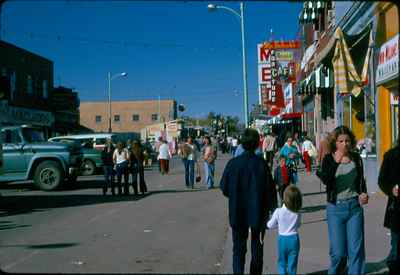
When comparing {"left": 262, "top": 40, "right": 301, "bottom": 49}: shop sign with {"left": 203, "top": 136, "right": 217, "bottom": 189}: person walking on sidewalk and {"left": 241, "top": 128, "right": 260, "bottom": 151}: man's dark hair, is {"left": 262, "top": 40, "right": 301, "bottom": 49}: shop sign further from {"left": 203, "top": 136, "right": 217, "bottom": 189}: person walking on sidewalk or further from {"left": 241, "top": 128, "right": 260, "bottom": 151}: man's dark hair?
{"left": 241, "top": 128, "right": 260, "bottom": 151}: man's dark hair

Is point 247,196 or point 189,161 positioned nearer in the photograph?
point 247,196

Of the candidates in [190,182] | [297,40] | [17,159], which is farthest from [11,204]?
[297,40]

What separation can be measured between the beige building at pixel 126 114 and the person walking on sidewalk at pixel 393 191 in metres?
87.4

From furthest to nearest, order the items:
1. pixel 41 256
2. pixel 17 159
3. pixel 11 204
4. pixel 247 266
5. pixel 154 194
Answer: pixel 17 159 < pixel 154 194 < pixel 11 204 < pixel 41 256 < pixel 247 266

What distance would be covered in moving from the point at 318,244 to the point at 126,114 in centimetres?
8754

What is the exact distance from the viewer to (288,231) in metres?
6.28

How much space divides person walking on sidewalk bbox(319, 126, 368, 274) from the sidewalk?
0.91 meters

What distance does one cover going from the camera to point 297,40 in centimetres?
3731

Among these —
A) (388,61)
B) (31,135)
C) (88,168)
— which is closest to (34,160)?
(31,135)

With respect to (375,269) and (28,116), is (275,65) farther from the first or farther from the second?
(375,269)

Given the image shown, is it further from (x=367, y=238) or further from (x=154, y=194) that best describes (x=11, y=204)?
(x=367, y=238)

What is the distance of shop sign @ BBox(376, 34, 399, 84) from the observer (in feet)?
37.9

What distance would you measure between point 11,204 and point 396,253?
459 inches


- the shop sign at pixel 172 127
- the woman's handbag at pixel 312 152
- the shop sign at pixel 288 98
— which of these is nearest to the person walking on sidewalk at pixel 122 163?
the woman's handbag at pixel 312 152
